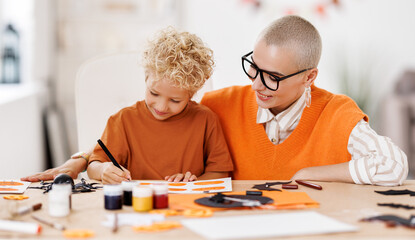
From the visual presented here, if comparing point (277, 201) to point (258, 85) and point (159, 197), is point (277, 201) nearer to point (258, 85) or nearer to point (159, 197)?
point (159, 197)

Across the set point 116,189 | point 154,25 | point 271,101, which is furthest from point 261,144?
point 154,25

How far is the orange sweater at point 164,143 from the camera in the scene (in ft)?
5.73

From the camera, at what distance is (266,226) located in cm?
95

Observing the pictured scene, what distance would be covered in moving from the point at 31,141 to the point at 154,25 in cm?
164

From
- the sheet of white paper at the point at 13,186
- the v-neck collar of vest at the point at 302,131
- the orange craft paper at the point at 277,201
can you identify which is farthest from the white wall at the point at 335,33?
the orange craft paper at the point at 277,201

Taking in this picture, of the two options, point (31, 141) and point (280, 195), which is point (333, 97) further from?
point (31, 141)

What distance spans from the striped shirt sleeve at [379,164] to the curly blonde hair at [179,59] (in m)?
0.56

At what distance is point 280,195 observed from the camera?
4.08ft

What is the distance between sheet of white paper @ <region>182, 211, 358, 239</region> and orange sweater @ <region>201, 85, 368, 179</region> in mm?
714

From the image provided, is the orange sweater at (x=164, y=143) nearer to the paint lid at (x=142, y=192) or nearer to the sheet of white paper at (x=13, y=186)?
the sheet of white paper at (x=13, y=186)

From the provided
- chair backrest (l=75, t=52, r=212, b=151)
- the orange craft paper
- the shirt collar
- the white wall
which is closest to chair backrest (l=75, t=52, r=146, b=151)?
chair backrest (l=75, t=52, r=212, b=151)

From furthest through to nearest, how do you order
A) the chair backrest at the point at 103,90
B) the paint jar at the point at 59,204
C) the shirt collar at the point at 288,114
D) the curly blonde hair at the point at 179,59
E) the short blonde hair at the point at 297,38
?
the chair backrest at the point at 103,90, the shirt collar at the point at 288,114, the short blonde hair at the point at 297,38, the curly blonde hair at the point at 179,59, the paint jar at the point at 59,204

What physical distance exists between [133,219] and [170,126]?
0.81 meters

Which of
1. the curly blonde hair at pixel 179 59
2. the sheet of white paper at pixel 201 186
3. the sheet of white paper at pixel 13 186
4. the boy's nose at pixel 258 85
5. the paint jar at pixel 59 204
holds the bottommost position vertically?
the sheet of white paper at pixel 201 186
